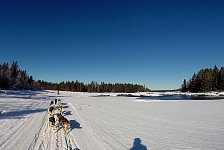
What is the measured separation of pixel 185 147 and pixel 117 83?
606 ft

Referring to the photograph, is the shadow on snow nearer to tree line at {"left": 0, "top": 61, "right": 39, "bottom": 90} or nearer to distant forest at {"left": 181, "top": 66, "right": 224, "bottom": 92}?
tree line at {"left": 0, "top": 61, "right": 39, "bottom": 90}

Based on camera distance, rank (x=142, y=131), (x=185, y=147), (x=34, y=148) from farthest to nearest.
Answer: (x=142, y=131)
(x=185, y=147)
(x=34, y=148)

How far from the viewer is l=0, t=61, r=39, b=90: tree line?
285 ft

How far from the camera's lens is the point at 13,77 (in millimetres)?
103062

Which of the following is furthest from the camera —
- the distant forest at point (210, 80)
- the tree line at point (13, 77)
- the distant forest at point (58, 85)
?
the distant forest at point (210, 80)

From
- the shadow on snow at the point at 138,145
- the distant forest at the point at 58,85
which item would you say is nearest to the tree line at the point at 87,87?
the distant forest at the point at 58,85

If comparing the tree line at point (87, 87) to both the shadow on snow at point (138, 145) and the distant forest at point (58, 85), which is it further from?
the shadow on snow at point (138, 145)

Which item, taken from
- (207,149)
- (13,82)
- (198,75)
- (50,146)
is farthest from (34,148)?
(198,75)

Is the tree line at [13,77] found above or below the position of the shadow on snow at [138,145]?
above

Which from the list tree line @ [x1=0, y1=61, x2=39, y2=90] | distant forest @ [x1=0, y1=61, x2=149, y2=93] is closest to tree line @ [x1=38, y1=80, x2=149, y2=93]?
distant forest @ [x1=0, y1=61, x2=149, y2=93]

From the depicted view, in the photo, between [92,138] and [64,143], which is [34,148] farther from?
[92,138]

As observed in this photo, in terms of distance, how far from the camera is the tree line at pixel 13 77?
86938mm

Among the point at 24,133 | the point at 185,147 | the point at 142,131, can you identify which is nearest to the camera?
the point at 185,147

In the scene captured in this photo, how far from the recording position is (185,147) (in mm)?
10211
